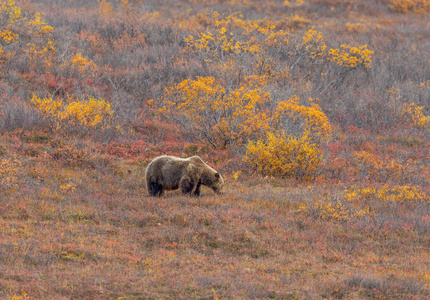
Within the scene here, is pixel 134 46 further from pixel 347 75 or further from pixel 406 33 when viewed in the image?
pixel 406 33

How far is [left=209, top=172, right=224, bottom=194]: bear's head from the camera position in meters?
12.3

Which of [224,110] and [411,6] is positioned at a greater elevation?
[411,6]

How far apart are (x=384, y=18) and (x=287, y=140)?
104 feet

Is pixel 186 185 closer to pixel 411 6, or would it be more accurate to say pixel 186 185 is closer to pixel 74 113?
pixel 74 113

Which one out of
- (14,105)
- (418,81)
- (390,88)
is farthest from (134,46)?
(418,81)

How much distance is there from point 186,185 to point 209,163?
13.8 ft

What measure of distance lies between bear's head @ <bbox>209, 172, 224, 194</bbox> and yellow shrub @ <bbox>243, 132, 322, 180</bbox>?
8.69 ft

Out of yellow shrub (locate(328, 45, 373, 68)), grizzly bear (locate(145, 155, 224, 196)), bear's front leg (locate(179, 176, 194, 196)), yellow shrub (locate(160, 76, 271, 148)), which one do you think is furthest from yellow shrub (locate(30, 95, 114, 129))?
yellow shrub (locate(328, 45, 373, 68))

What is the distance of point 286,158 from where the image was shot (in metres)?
14.7

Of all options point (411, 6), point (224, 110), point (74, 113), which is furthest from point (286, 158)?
point (411, 6)

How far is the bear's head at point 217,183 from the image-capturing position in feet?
40.3

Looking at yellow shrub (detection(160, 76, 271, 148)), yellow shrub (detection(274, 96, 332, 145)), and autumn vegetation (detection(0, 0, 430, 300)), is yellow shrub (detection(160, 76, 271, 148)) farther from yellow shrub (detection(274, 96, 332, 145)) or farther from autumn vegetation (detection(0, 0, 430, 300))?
yellow shrub (detection(274, 96, 332, 145))

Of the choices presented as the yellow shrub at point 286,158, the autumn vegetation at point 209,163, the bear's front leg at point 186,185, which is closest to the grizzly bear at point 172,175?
the bear's front leg at point 186,185

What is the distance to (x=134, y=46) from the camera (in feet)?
95.2
